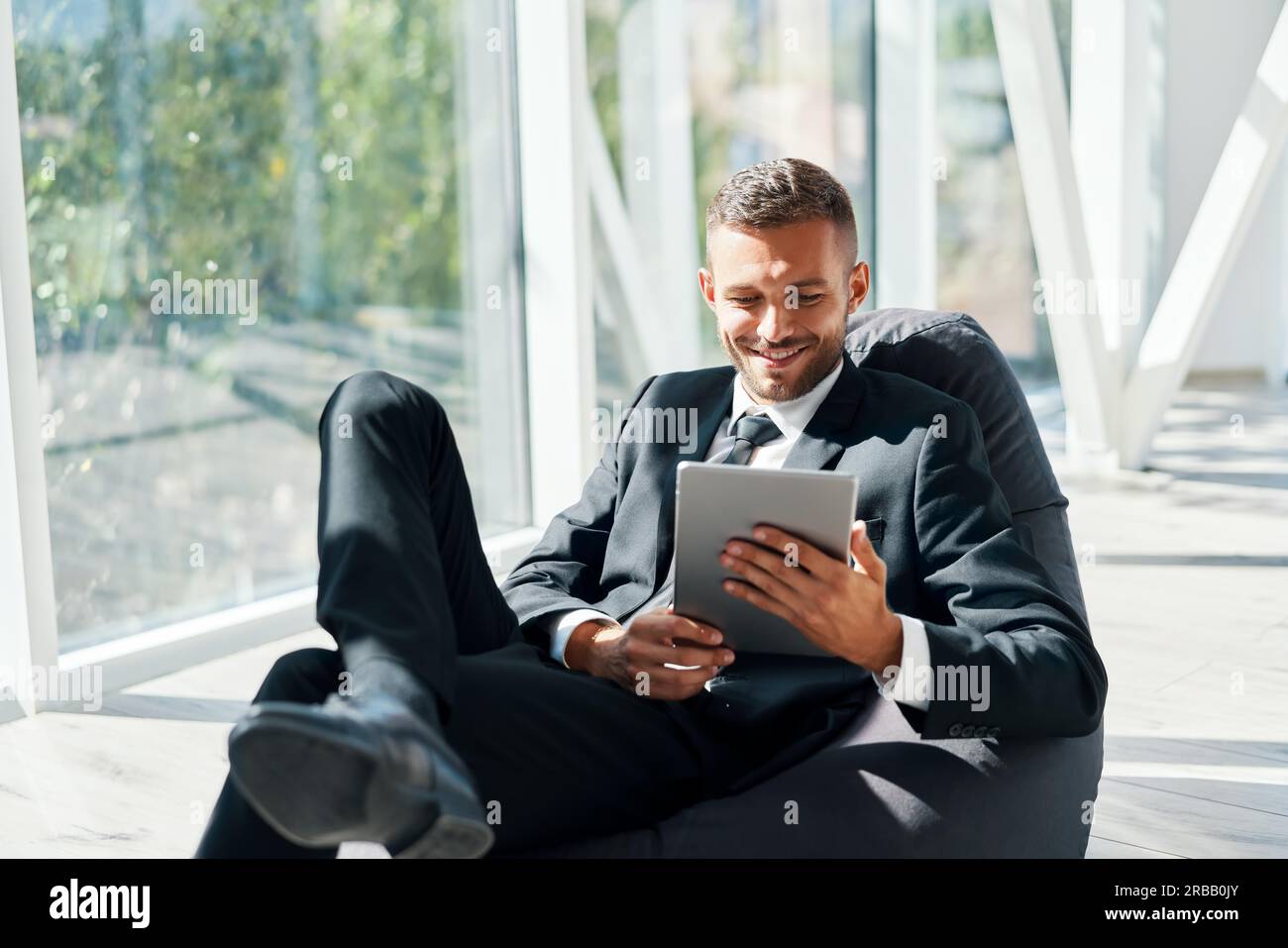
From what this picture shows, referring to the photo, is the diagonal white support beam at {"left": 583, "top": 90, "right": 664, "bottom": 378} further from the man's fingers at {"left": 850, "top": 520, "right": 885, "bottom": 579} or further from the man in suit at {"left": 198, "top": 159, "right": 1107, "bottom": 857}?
the man's fingers at {"left": 850, "top": 520, "right": 885, "bottom": 579}

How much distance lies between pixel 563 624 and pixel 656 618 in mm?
270

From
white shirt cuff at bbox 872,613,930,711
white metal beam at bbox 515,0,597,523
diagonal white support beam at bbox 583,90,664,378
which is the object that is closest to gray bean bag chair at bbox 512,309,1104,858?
white shirt cuff at bbox 872,613,930,711

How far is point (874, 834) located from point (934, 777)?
0.36 ft

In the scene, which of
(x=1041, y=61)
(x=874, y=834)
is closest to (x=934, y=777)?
(x=874, y=834)

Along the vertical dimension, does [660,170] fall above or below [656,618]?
above

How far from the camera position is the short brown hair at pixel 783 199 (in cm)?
207

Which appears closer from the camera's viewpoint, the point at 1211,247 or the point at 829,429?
the point at 829,429

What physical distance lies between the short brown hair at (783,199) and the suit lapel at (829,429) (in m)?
0.22

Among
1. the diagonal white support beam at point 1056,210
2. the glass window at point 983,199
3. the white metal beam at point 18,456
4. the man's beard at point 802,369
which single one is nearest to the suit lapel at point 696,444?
the man's beard at point 802,369

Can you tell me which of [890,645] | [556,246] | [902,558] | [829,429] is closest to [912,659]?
[890,645]

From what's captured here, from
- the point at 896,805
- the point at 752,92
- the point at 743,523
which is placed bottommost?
the point at 896,805

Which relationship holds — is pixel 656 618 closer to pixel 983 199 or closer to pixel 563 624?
pixel 563 624

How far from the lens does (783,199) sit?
2.07 meters

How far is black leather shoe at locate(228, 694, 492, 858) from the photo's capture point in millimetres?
1374
